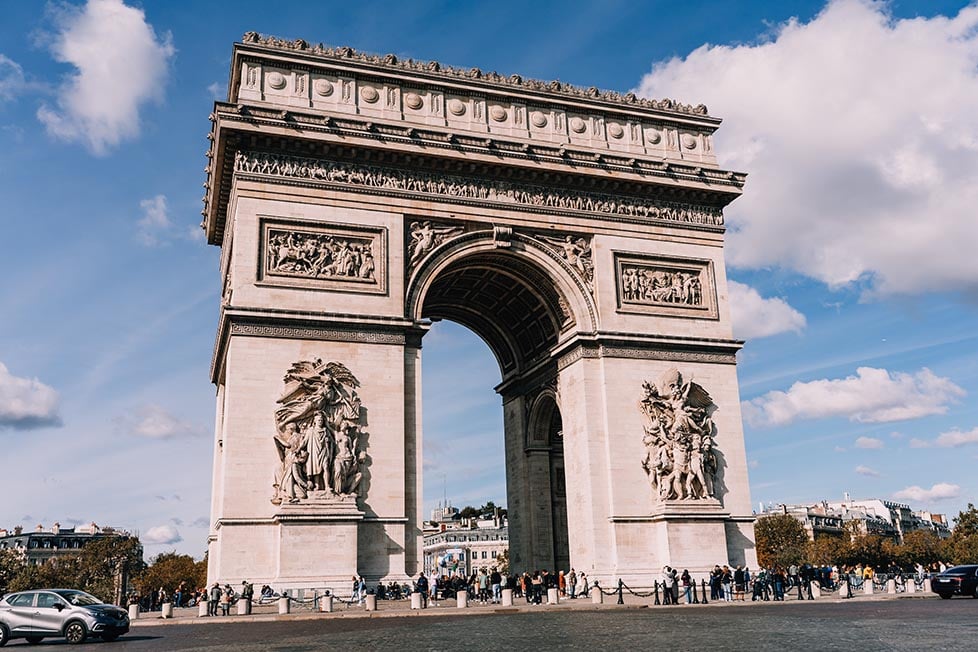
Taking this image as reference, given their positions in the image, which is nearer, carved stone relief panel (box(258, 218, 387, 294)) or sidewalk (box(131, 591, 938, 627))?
sidewalk (box(131, 591, 938, 627))

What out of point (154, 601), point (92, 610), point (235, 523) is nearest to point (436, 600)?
point (235, 523)

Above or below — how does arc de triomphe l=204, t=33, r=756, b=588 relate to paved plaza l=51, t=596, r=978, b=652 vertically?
above

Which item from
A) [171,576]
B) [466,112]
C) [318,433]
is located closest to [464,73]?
[466,112]

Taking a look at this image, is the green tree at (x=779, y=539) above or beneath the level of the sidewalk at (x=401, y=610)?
above

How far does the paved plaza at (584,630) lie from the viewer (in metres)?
13.3

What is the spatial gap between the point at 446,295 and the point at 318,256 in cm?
828

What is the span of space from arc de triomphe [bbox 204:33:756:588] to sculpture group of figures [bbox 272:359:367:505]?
0.07 meters

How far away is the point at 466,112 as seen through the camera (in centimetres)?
3203

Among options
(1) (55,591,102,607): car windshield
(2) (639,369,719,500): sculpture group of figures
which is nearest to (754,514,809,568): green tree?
(2) (639,369,719,500): sculpture group of figures

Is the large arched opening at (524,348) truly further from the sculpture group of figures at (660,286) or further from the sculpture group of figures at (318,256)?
the sculpture group of figures at (318,256)

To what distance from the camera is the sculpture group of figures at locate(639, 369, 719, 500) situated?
3023 centimetres

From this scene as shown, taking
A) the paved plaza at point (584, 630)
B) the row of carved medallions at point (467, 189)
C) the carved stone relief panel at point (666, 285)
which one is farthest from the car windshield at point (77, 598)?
the carved stone relief panel at point (666, 285)

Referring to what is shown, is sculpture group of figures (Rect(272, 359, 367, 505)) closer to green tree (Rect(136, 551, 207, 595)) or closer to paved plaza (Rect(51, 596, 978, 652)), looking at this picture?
paved plaza (Rect(51, 596, 978, 652))

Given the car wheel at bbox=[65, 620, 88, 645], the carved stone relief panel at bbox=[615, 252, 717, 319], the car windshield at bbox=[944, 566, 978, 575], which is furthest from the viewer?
the carved stone relief panel at bbox=[615, 252, 717, 319]
